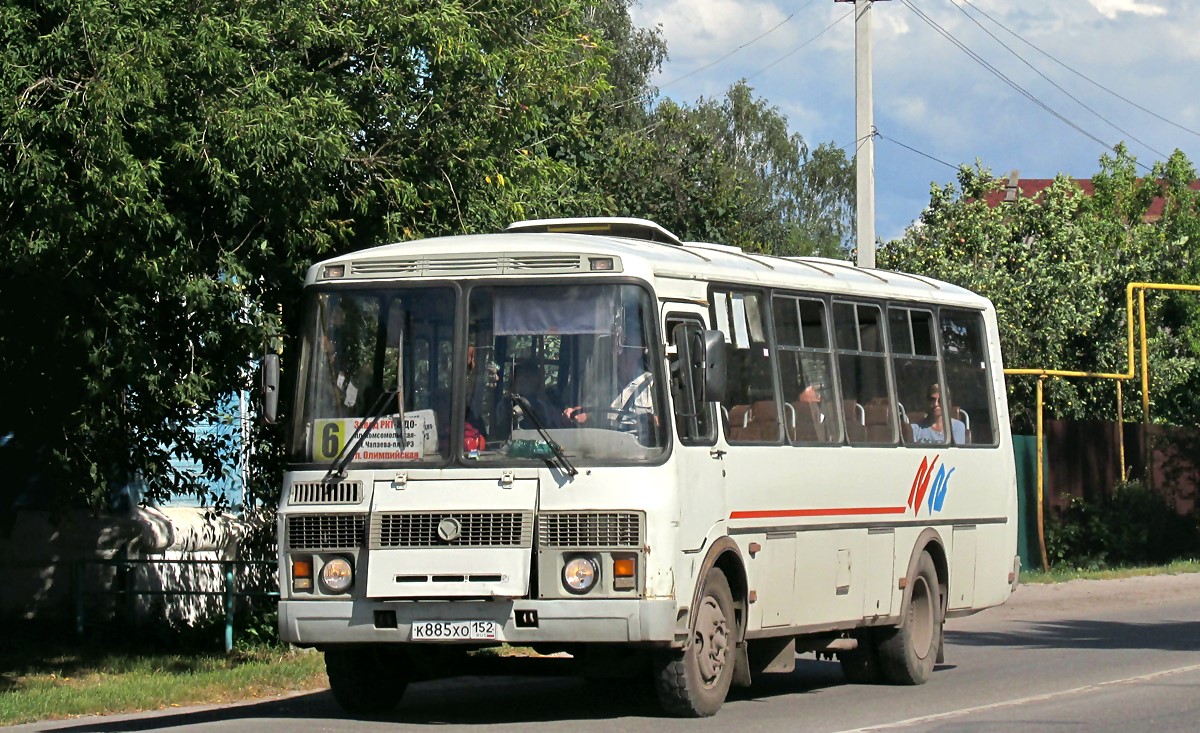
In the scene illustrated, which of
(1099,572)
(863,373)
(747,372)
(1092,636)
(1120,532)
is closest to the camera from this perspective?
(747,372)

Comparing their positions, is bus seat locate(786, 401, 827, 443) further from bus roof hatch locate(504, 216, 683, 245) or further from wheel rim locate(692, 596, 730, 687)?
wheel rim locate(692, 596, 730, 687)

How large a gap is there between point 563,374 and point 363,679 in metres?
2.56

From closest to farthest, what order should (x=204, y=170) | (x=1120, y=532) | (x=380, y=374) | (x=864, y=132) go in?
1. (x=380, y=374)
2. (x=204, y=170)
3. (x=864, y=132)
4. (x=1120, y=532)

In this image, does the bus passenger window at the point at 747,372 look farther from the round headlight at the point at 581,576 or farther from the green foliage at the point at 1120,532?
the green foliage at the point at 1120,532

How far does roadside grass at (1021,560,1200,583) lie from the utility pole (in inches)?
271

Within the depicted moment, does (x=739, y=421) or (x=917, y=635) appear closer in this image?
(x=739, y=421)

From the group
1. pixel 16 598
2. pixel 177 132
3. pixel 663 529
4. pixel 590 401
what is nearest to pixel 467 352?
pixel 590 401

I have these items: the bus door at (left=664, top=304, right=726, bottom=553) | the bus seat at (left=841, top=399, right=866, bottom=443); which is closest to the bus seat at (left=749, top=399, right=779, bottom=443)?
the bus door at (left=664, top=304, right=726, bottom=553)

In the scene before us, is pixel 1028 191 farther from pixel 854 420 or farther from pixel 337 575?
pixel 337 575

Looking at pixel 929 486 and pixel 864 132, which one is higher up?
pixel 864 132

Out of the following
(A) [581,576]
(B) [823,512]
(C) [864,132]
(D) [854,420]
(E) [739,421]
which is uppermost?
(C) [864,132]

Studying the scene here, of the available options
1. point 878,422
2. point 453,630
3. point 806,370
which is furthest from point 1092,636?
point 453,630

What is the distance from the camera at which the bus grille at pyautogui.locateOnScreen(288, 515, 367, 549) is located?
36.1 feet

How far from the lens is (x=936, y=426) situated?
15047 mm
